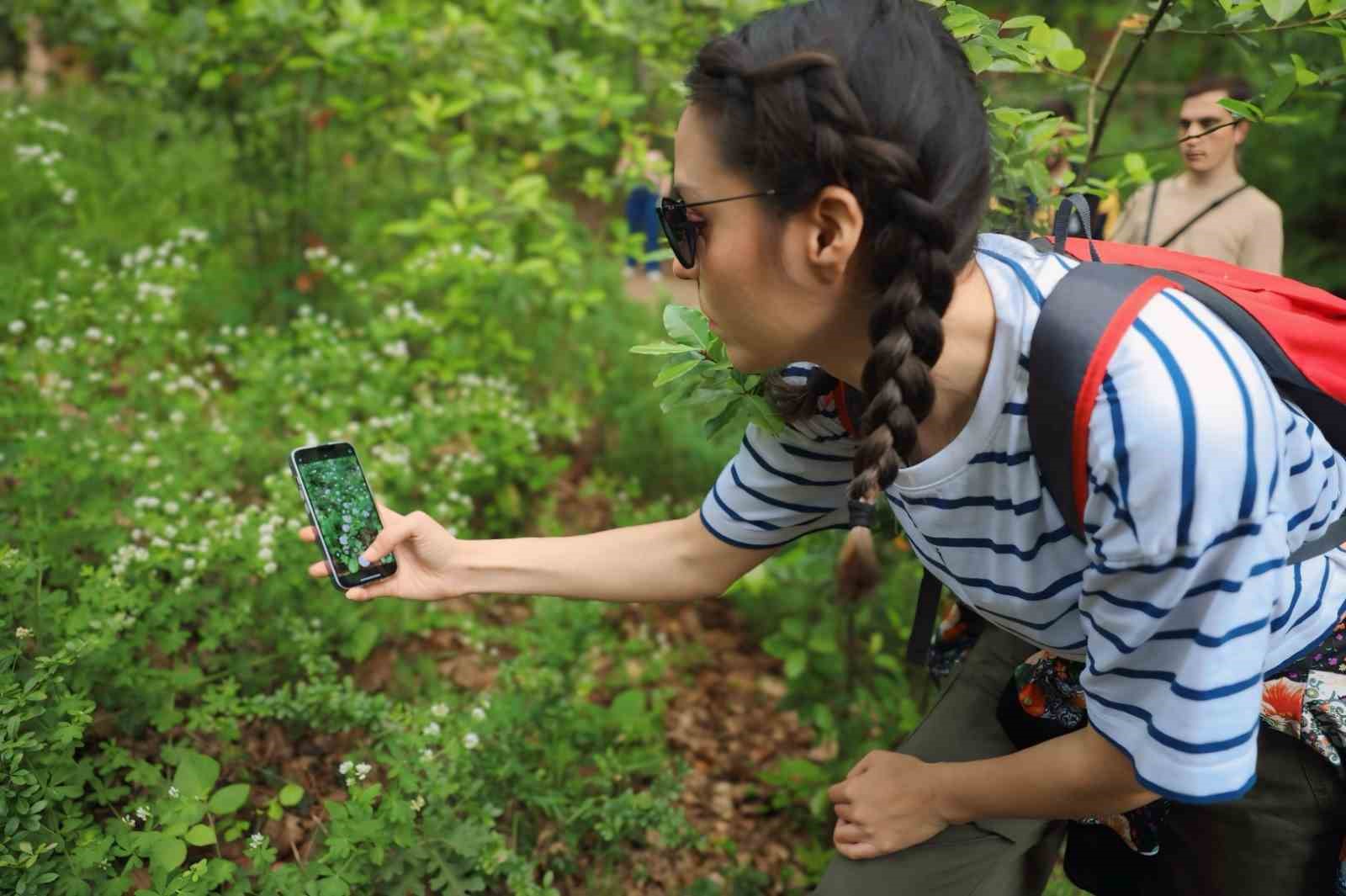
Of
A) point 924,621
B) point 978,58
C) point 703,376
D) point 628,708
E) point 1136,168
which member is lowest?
point 628,708

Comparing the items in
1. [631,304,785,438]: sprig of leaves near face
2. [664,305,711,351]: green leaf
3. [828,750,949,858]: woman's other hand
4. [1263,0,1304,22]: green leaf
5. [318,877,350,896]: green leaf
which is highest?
[1263,0,1304,22]: green leaf

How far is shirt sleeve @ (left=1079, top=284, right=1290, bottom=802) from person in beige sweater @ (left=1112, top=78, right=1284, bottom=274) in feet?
9.11

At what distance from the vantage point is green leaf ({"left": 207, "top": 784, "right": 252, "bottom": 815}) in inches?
82.0

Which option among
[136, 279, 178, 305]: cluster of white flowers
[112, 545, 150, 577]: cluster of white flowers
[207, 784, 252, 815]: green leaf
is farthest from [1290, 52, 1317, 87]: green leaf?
[136, 279, 178, 305]: cluster of white flowers

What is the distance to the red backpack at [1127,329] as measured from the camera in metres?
1.23

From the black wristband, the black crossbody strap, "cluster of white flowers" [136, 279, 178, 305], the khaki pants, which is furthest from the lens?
the black crossbody strap

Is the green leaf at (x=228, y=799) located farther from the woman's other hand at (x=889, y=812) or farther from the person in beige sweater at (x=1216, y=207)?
the person in beige sweater at (x=1216, y=207)

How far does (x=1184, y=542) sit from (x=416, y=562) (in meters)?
1.26

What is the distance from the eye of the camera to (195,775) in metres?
2.13

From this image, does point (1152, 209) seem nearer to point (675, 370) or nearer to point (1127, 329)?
point (675, 370)

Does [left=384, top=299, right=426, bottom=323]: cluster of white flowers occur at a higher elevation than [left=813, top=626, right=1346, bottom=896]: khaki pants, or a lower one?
lower

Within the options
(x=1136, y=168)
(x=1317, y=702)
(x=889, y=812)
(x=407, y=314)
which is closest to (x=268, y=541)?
(x=407, y=314)

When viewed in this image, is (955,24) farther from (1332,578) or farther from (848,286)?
(1332,578)

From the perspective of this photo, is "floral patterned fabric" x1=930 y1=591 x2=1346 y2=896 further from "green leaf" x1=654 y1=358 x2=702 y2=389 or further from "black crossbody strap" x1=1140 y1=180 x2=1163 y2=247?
"black crossbody strap" x1=1140 y1=180 x2=1163 y2=247
